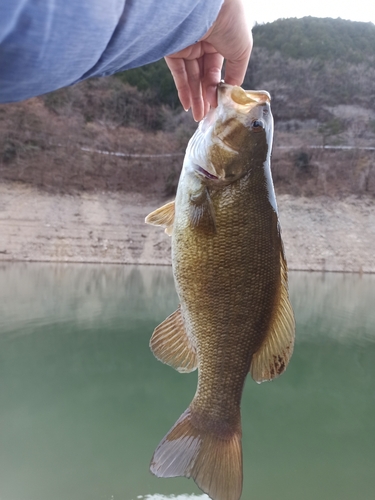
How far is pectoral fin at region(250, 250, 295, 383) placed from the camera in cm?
142

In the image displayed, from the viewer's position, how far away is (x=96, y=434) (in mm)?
5180

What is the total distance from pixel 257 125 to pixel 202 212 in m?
0.35

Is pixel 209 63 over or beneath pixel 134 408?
over

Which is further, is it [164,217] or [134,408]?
[134,408]

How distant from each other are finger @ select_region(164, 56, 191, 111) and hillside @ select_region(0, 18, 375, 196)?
2224 centimetres

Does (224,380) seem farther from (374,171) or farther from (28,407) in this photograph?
(374,171)

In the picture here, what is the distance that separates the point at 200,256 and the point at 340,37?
46.6m

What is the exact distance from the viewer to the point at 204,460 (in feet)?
4.45

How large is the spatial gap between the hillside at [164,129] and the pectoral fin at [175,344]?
2261cm

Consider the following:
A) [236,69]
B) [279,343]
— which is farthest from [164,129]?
[279,343]

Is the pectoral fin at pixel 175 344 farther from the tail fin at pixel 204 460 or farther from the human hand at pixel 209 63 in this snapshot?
the human hand at pixel 209 63

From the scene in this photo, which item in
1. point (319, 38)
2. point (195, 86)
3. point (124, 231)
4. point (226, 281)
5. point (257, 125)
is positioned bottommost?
point (124, 231)

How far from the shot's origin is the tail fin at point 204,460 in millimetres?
1294

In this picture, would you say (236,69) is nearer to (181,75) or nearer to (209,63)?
(209,63)
